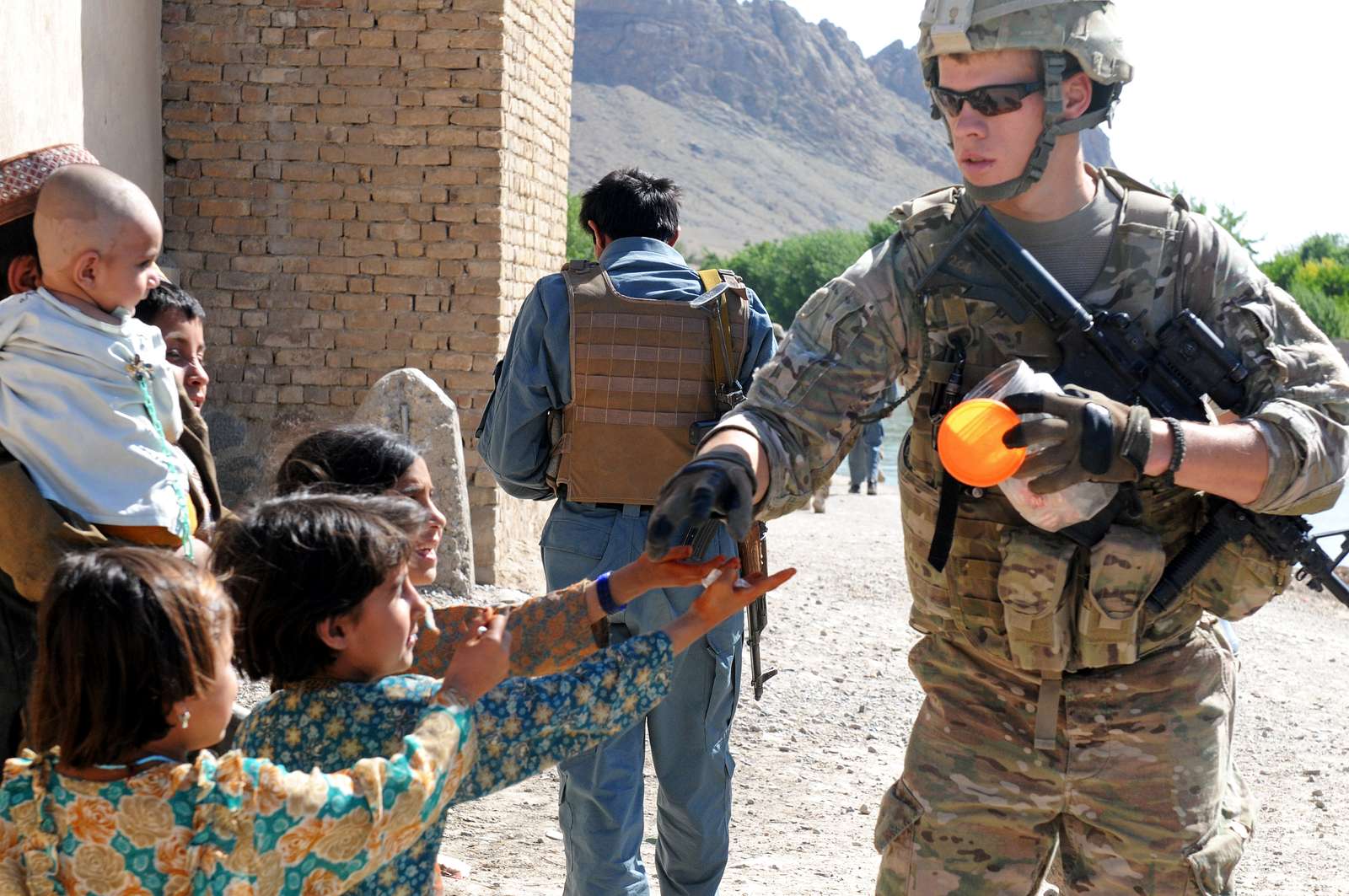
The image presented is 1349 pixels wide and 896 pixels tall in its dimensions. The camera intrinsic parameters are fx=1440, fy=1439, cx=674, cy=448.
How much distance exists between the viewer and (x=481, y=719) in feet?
6.66

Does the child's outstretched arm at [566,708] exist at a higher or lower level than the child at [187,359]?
lower

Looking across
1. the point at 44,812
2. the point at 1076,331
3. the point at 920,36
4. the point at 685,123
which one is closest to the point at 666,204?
the point at 920,36

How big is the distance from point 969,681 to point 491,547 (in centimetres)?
560

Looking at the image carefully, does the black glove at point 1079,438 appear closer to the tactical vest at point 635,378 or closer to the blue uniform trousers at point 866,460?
the tactical vest at point 635,378

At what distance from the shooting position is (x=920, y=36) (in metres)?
2.47

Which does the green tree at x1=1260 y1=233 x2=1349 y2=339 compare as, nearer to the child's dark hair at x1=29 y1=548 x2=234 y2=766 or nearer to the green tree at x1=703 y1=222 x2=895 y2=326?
the green tree at x1=703 y1=222 x2=895 y2=326

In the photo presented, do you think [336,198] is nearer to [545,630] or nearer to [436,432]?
[436,432]

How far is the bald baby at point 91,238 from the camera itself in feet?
7.88

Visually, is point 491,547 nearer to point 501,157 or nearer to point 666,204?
point 501,157

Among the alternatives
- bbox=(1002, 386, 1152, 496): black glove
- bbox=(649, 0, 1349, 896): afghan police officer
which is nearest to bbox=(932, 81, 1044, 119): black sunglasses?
bbox=(649, 0, 1349, 896): afghan police officer

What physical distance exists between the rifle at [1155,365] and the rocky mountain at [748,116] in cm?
9977

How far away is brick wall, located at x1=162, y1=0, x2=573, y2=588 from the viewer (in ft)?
25.3

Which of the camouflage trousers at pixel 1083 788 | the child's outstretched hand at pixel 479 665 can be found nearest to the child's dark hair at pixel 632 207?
the camouflage trousers at pixel 1083 788

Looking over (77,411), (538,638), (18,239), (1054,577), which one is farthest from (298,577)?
(1054,577)
